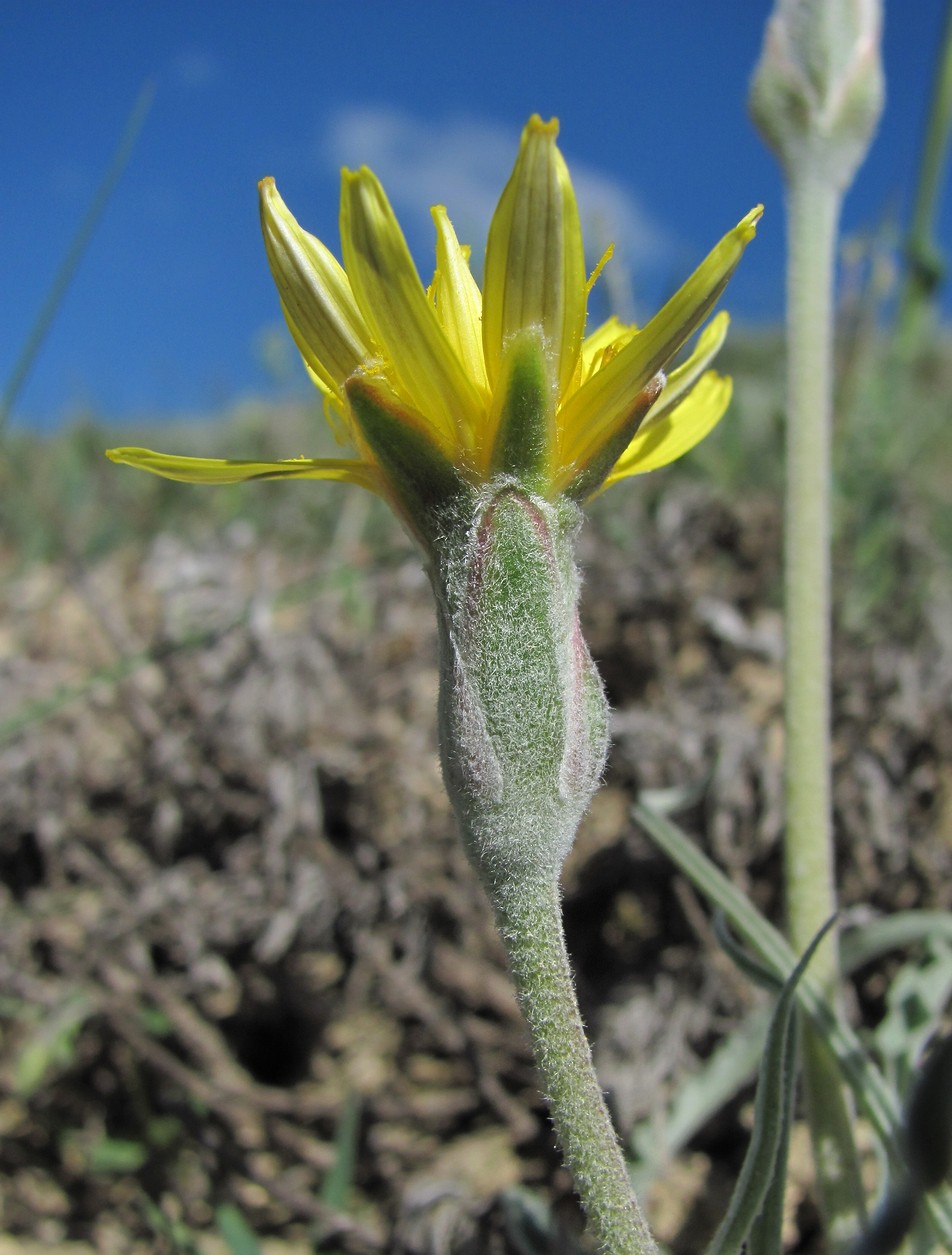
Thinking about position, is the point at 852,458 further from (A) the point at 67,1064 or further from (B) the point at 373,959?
(A) the point at 67,1064

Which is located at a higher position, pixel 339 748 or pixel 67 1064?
pixel 339 748

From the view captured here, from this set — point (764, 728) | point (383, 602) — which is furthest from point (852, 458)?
point (383, 602)

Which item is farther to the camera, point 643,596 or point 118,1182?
point 643,596

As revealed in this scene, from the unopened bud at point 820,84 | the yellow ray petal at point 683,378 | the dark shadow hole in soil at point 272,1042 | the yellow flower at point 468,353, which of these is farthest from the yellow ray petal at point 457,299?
the dark shadow hole in soil at point 272,1042

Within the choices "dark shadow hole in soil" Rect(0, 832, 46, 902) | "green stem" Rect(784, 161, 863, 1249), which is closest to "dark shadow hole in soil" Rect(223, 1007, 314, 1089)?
"dark shadow hole in soil" Rect(0, 832, 46, 902)

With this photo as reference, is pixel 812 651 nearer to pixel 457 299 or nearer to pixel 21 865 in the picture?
pixel 457 299

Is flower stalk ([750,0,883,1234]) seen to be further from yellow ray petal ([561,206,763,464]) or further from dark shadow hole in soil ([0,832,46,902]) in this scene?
dark shadow hole in soil ([0,832,46,902])

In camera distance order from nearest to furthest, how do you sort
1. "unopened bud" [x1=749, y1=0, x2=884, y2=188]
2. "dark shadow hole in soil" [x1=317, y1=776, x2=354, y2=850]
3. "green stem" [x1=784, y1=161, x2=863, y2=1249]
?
"green stem" [x1=784, y1=161, x2=863, y2=1249]
"unopened bud" [x1=749, y1=0, x2=884, y2=188]
"dark shadow hole in soil" [x1=317, y1=776, x2=354, y2=850]

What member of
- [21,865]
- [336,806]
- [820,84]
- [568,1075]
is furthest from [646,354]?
[21,865]
